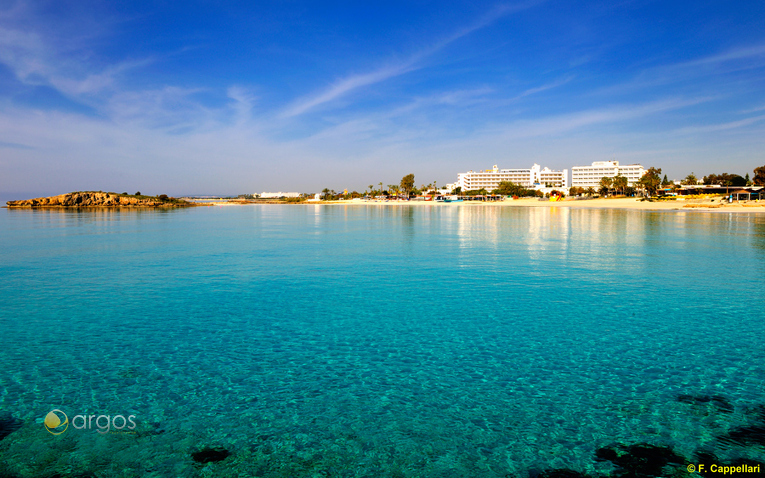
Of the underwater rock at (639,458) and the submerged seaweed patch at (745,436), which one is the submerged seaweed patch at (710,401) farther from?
the underwater rock at (639,458)

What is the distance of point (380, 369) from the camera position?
9562 mm

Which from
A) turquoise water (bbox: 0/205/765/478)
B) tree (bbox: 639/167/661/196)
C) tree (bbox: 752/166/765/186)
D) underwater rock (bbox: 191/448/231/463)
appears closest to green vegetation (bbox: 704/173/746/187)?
tree (bbox: 639/167/661/196)

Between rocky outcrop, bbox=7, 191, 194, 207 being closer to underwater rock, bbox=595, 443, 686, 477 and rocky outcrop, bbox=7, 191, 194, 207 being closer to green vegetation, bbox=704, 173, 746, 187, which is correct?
underwater rock, bbox=595, 443, 686, 477

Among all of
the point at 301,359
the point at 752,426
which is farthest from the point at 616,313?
the point at 301,359

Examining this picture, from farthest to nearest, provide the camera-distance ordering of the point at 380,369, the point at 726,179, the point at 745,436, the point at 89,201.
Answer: the point at 726,179 → the point at 89,201 → the point at 380,369 → the point at 745,436

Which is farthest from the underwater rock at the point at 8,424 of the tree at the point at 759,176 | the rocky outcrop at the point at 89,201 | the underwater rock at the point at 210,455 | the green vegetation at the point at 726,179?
the green vegetation at the point at 726,179

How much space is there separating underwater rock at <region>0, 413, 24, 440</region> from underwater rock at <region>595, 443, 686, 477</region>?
9386mm

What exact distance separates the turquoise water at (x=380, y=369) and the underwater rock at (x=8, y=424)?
48 mm

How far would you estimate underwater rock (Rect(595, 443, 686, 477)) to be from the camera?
598cm

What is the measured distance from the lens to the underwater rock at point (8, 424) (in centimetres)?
694

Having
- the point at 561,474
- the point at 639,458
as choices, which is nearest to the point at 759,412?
the point at 639,458

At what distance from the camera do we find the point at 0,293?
54.4 ft

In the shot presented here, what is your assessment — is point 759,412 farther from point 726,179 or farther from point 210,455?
point 726,179

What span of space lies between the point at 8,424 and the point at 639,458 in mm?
10252
